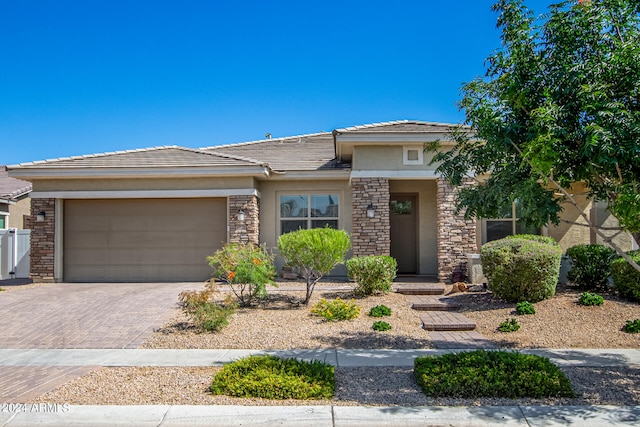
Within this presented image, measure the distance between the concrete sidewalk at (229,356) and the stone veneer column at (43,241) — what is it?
778cm

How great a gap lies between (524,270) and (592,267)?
8.28 ft

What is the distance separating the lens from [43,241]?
46.9 feet

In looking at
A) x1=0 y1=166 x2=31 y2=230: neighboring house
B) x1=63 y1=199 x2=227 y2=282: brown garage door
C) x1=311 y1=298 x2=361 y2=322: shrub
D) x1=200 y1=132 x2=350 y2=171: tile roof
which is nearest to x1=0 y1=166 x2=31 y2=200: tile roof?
x1=0 y1=166 x2=31 y2=230: neighboring house

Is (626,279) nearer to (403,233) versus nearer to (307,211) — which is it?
(403,233)

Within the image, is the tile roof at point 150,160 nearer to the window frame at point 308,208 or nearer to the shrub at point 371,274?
the window frame at point 308,208

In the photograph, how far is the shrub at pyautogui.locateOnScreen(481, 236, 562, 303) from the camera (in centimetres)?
984

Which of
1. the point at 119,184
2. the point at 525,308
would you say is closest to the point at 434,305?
the point at 525,308

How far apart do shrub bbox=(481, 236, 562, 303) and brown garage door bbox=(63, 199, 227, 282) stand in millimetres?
8086

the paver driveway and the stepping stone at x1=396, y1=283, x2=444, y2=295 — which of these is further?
the stepping stone at x1=396, y1=283, x2=444, y2=295

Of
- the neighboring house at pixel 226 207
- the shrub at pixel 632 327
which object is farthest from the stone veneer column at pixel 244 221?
the shrub at pixel 632 327

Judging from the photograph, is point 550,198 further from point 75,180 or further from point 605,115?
point 75,180

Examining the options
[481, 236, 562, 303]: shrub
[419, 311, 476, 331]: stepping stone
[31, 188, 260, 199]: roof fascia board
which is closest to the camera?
[419, 311, 476, 331]: stepping stone

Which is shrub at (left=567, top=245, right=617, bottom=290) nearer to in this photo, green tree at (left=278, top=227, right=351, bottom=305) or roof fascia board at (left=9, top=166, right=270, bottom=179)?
green tree at (left=278, top=227, right=351, bottom=305)

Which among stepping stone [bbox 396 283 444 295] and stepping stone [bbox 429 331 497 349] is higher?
stepping stone [bbox 396 283 444 295]
